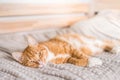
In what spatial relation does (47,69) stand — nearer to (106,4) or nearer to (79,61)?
(79,61)

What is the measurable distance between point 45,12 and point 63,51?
86cm

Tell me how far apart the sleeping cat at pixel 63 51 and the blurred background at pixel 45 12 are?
→ 1.66ft

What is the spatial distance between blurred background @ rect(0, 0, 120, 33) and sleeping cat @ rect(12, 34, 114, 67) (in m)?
0.51

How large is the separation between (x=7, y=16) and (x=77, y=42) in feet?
2.29

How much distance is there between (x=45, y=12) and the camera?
7.20 ft

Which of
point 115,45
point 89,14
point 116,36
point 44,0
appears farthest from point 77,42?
point 89,14

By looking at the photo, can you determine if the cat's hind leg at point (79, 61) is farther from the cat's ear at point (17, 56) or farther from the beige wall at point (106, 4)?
the beige wall at point (106, 4)

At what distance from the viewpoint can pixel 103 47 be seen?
1751 mm

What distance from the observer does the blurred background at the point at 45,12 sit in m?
1.88

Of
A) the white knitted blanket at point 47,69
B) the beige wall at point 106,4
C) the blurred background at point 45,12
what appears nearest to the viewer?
the white knitted blanket at point 47,69

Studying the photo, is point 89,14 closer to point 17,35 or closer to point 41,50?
point 17,35

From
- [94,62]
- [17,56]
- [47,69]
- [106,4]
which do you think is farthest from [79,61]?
[106,4]

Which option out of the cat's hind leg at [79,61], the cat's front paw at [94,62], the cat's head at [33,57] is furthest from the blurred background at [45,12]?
the cat's front paw at [94,62]

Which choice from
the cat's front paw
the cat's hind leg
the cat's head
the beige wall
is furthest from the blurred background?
the cat's front paw
